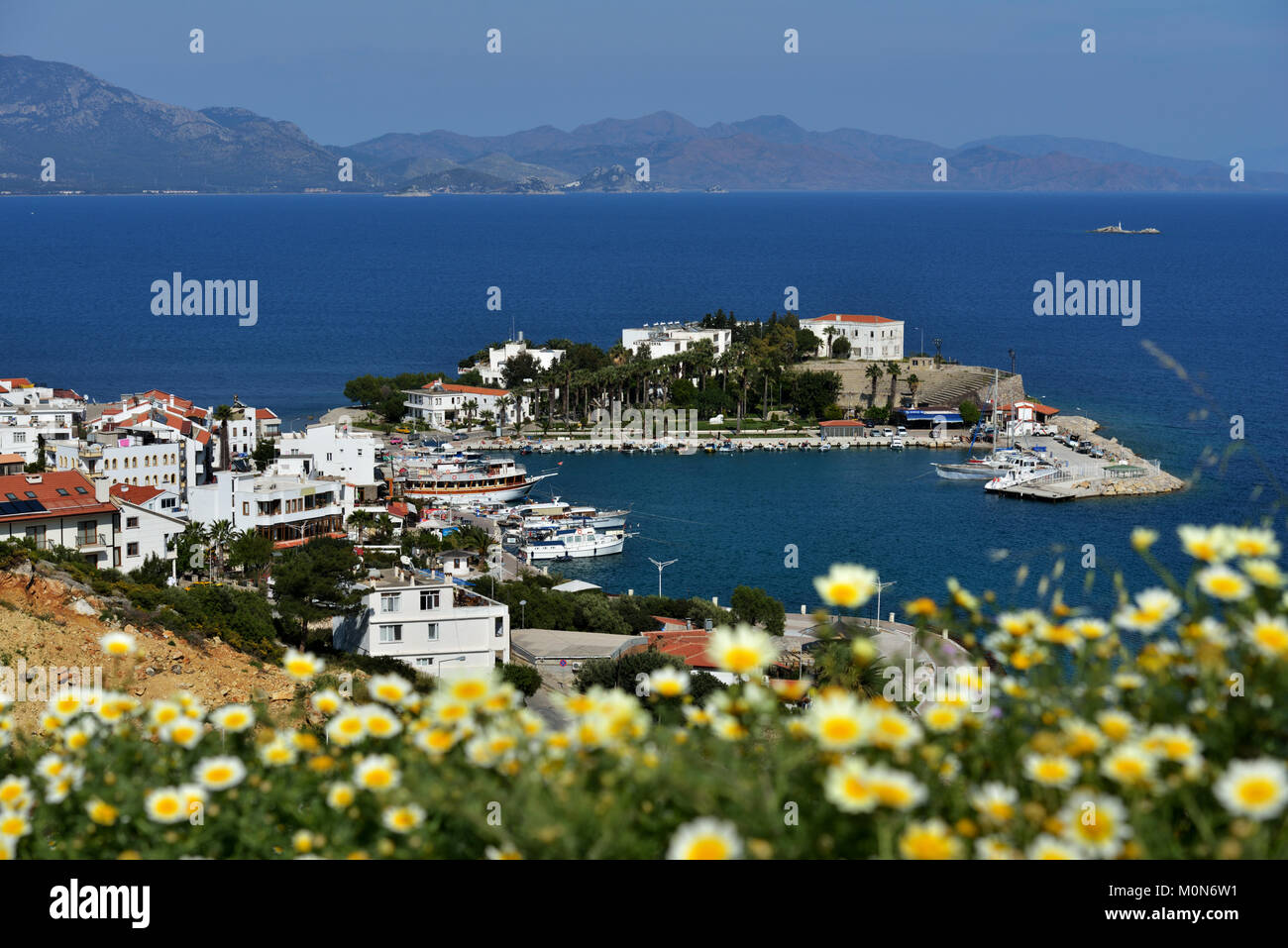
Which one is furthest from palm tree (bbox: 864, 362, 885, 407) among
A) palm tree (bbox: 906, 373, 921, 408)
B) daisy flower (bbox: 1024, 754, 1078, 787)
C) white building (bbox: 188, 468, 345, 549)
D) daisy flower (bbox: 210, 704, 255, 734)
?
daisy flower (bbox: 1024, 754, 1078, 787)

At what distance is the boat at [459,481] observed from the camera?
36594 mm

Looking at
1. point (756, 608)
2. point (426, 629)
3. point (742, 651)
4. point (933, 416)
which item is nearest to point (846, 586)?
point (742, 651)

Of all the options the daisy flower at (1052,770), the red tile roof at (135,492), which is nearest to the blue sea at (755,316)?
the daisy flower at (1052,770)

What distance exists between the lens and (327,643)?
17.3 meters

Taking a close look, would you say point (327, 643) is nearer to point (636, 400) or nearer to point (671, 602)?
point (671, 602)

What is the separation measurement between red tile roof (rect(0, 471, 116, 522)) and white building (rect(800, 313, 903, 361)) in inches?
1548

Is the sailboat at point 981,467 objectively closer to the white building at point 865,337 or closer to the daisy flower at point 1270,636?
the white building at point 865,337

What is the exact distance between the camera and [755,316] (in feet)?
263

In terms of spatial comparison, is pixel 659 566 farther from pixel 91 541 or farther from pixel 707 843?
pixel 707 843

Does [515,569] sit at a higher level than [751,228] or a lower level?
lower

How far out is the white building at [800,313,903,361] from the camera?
5762 centimetres

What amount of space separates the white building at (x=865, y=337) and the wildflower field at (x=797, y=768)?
55.3 meters

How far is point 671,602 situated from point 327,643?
815 cm
